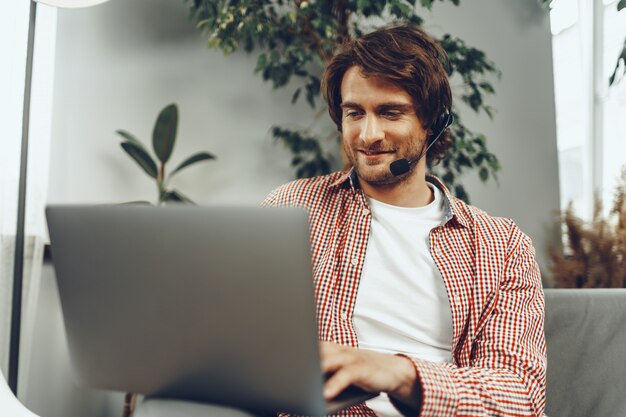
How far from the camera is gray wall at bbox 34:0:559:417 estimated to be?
2.01 metres

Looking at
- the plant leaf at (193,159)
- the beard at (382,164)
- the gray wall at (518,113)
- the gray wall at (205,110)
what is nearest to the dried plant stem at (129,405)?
the gray wall at (205,110)

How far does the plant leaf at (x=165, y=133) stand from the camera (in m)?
2.08

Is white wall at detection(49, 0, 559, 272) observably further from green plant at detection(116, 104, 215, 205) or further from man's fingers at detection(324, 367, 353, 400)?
man's fingers at detection(324, 367, 353, 400)

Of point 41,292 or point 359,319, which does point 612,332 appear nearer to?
point 359,319

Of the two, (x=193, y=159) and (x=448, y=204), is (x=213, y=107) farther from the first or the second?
(x=448, y=204)

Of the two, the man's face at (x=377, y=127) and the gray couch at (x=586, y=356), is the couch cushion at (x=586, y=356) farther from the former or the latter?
the man's face at (x=377, y=127)

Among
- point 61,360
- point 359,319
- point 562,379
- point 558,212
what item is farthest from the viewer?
point 558,212

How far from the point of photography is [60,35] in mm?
1964

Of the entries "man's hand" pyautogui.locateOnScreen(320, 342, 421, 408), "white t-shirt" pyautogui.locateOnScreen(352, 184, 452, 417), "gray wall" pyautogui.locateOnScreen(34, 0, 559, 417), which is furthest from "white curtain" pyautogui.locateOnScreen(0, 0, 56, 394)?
"man's hand" pyautogui.locateOnScreen(320, 342, 421, 408)

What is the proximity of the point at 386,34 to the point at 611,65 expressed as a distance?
6.06 feet

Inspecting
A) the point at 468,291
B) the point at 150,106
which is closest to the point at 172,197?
the point at 150,106

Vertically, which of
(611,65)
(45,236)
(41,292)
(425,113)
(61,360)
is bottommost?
(61,360)

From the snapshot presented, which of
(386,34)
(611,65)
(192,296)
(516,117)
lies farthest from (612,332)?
(611,65)

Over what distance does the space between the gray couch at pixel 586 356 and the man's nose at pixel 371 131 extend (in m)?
0.54
